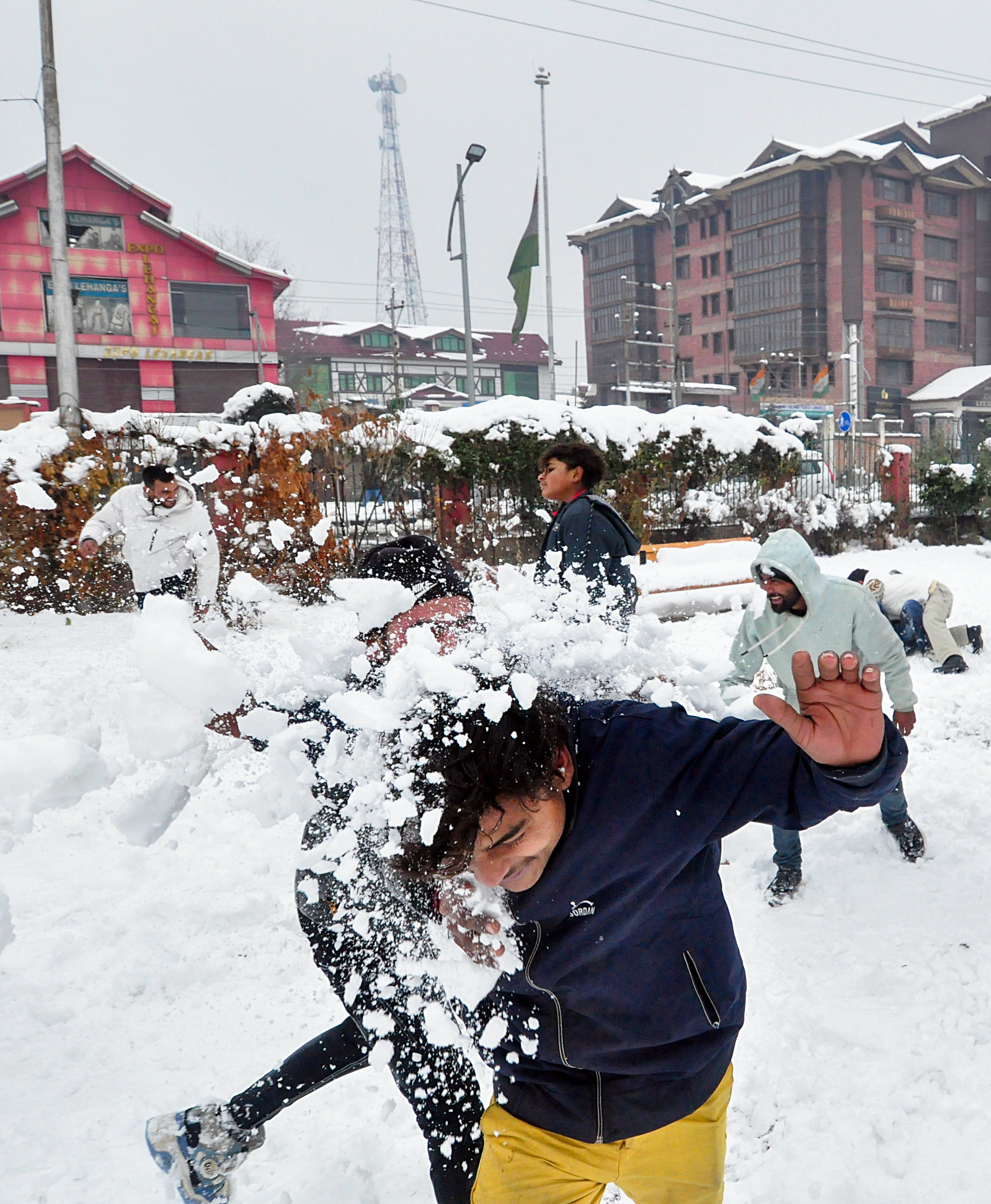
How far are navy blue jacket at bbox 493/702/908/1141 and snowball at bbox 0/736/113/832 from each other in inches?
39.1

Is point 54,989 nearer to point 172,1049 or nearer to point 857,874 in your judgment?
point 172,1049

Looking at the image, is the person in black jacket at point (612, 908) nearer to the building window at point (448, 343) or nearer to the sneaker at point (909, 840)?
the sneaker at point (909, 840)

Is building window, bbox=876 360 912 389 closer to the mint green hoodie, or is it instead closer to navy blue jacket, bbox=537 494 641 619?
navy blue jacket, bbox=537 494 641 619

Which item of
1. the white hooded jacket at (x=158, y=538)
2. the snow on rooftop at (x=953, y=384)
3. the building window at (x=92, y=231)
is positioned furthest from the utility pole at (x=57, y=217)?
the snow on rooftop at (x=953, y=384)

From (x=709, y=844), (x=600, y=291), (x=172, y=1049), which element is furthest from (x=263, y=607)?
(x=600, y=291)

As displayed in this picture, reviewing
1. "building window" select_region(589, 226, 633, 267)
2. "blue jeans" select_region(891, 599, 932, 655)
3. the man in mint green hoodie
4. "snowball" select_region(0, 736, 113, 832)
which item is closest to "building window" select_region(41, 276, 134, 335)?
"blue jeans" select_region(891, 599, 932, 655)

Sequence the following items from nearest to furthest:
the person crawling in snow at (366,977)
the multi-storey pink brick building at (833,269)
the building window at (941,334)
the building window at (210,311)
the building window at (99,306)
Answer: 1. the person crawling in snow at (366,977)
2. the building window at (99,306)
3. the building window at (210,311)
4. the multi-storey pink brick building at (833,269)
5. the building window at (941,334)

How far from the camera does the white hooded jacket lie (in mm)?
5309

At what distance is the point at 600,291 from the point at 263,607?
186 ft

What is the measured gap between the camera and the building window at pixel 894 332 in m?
43.5

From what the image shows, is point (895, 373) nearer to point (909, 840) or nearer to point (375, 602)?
point (909, 840)

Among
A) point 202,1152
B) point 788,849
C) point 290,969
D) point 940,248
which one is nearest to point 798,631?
point 788,849

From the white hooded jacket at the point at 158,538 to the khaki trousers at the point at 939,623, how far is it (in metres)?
5.04

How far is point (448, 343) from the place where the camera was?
4816 cm
